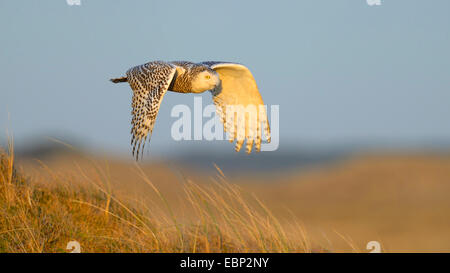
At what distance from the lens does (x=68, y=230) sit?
5.91 metres

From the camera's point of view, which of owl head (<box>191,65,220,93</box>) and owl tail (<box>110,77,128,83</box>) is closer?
owl head (<box>191,65,220,93</box>)

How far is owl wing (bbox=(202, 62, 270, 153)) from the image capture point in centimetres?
911

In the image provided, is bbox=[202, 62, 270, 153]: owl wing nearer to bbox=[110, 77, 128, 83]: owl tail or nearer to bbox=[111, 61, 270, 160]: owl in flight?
bbox=[111, 61, 270, 160]: owl in flight

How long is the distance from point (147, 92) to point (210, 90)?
243 centimetres

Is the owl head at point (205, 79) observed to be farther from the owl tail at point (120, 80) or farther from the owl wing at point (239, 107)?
the owl tail at point (120, 80)

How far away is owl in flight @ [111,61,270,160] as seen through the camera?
7.04 metres

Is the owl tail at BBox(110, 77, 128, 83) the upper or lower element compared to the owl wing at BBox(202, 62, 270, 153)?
upper

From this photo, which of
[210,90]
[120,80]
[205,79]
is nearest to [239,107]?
[210,90]

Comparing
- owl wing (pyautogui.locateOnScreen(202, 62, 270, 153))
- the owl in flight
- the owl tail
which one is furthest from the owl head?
the owl tail

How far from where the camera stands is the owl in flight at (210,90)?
23.1 ft

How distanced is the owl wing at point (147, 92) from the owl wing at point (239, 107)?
1.68 metres

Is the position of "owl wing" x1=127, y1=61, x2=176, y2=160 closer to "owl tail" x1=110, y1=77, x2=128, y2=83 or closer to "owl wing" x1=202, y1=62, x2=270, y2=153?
"owl tail" x1=110, y1=77, x2=128, y2=83

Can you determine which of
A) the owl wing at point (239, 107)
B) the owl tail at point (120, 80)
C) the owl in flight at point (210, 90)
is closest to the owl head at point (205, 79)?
the owl in flight at point (210, 90)
